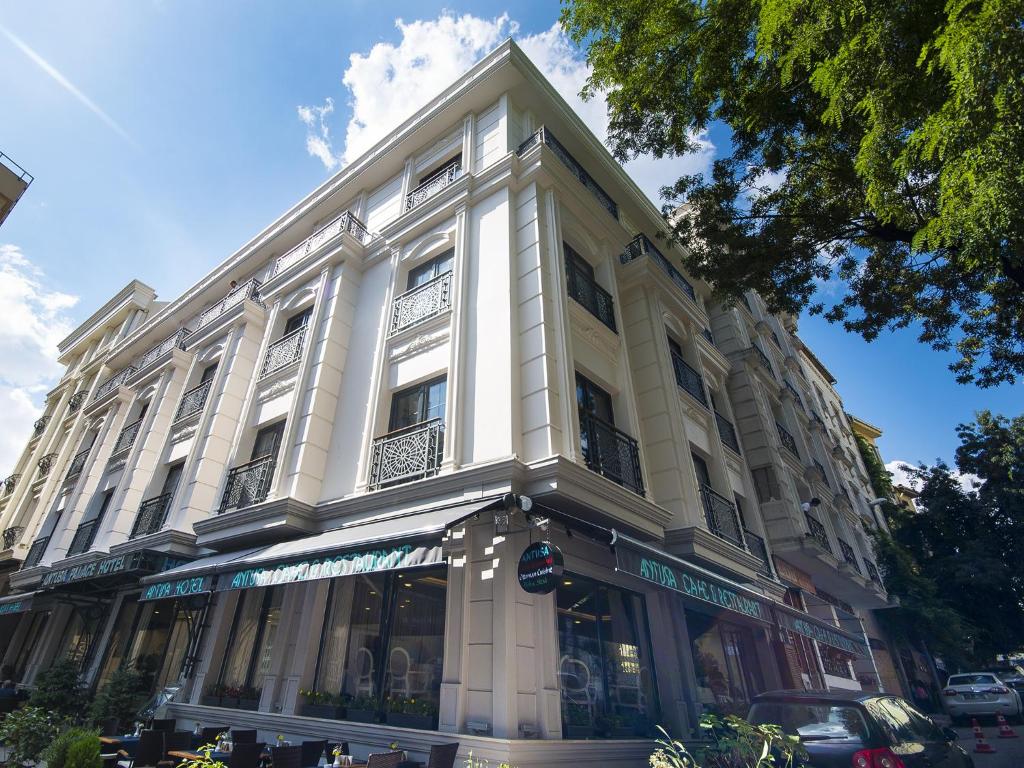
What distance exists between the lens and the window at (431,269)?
10641mm

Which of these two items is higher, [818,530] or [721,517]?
[818,530]

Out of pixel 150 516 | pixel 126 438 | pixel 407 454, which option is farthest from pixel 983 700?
pixel 126 438

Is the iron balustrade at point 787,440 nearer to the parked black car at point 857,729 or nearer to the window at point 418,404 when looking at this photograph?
the parked black car at point 857,729

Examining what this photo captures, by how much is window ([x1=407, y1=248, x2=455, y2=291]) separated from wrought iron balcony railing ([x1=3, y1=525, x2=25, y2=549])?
20.7 metres

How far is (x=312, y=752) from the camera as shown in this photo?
616 centimetres

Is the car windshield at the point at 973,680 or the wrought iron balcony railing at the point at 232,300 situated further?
the car windshield at the point at 973,680

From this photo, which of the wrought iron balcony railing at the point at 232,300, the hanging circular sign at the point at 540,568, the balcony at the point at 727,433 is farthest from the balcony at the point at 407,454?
the balcony at the point at 727,433

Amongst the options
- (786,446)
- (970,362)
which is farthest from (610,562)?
(786,446)

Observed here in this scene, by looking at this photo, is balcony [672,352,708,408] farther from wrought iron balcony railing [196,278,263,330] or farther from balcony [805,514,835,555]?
wrought iron balcony railing [196,278,263,330]

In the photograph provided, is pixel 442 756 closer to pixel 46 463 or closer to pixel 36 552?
pixel 36 552

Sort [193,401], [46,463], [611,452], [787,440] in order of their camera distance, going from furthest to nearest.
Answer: [46,463] → [787,440] → [193,401] → [611,452]

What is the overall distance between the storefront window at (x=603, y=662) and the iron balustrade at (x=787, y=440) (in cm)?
995

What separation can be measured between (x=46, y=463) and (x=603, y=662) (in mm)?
24989

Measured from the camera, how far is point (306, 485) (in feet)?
30.1
